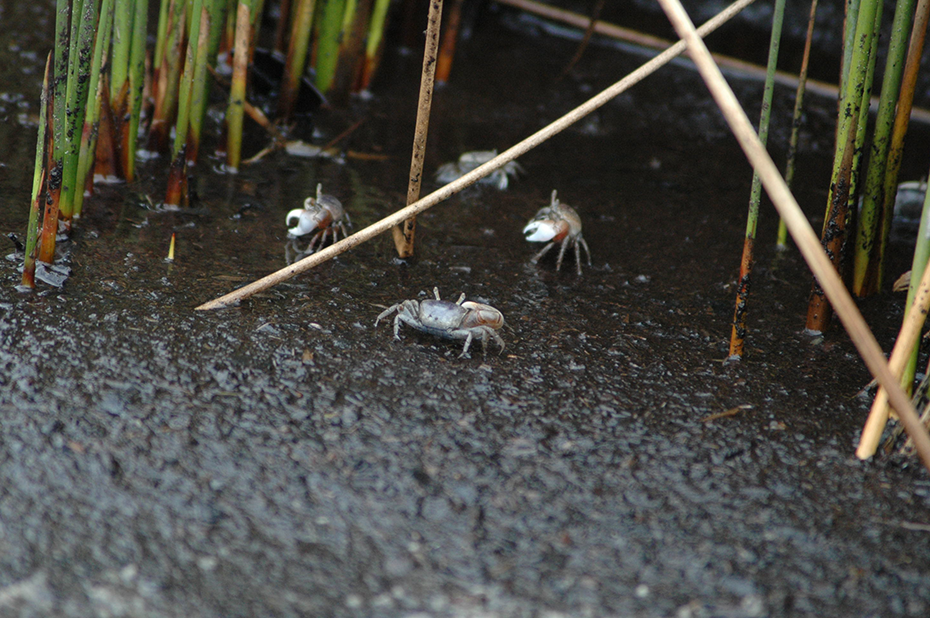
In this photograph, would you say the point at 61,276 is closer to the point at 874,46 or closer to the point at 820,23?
the point at 874,46

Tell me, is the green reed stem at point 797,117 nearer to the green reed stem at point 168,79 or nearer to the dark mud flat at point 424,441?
the dark mud flat at point 424,441

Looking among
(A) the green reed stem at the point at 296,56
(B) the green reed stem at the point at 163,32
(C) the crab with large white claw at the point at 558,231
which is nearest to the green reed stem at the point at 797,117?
(C) the crab with large white claw at the point at 558,231

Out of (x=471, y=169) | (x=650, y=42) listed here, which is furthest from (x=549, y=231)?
(x=650, y=42)

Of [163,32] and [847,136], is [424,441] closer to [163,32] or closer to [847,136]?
[847,136]

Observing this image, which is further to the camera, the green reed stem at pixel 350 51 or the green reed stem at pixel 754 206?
the green reed stem at pixel 350 51

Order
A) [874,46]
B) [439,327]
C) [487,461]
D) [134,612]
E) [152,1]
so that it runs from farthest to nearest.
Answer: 1. [152,1]
2. [439,327]
3. [874,46]
4. [487,461]
5. [134,612]

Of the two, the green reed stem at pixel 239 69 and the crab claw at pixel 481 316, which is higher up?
the green reed stem at pixel 239 69

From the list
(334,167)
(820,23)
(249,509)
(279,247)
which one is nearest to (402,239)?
(279,247)
